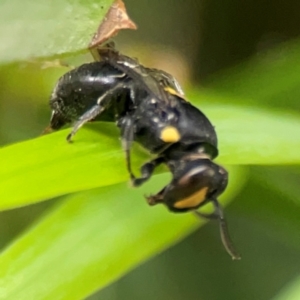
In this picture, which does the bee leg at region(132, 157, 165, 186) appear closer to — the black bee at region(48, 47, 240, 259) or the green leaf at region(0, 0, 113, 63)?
the black bee at region(48, 47, 240, 259)

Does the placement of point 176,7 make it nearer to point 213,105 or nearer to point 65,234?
point 213,105

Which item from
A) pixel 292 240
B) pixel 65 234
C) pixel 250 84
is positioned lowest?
pixel 292 240

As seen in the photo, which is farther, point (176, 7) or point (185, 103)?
point (176, 7)

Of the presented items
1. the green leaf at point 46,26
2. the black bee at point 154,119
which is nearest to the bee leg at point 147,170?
the black bee at point 154,119

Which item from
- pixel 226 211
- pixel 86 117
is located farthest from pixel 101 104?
pixel 226 211

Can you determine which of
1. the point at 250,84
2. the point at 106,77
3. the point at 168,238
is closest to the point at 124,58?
the point at 106,77

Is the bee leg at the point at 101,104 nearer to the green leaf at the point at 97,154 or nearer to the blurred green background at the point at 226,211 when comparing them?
the green leaf at the point at 97,154
